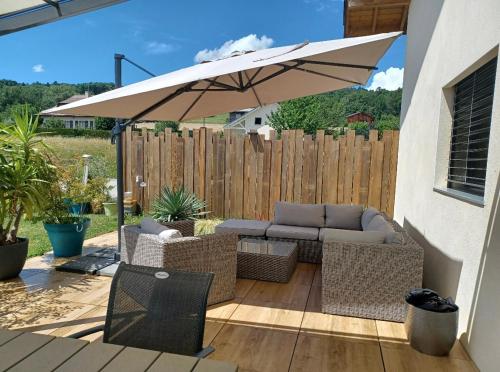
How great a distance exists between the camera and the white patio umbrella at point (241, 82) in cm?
272

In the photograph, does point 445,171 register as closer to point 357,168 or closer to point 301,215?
point 301,215

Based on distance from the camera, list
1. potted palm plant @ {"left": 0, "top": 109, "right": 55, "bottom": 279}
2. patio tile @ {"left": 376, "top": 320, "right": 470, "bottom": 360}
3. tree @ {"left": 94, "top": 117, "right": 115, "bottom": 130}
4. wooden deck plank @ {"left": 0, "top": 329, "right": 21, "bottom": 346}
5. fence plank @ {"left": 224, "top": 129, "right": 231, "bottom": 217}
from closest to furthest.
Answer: wooden deck plank @ {"left": 0, "top": 329, "right": 21, "bottom": 346}, patio tile @ {"left": 376, "top": 320, "right": 470, "bottom": 360}, potted palm plant @ {"left": 0, "top": 109, "right": 55, "bottom": 279}, fence plank @ {"left": 224, "top": 129, "right": 231, "bottom": 217}, tree @ {"left": 94, "top": 117, "right": 115, "bottom": 130}

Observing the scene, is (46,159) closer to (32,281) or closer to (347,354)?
(32,281)

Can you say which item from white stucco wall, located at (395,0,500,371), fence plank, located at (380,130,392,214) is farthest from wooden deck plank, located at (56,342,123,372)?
fence plank, located at (380,130,392,214)

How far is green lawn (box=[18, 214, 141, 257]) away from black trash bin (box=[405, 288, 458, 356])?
15.8ft

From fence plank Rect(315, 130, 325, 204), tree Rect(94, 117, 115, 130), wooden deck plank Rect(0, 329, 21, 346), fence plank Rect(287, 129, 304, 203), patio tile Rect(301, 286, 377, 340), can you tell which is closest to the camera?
wooden deck plank Rect(0, 329, 21, 346)

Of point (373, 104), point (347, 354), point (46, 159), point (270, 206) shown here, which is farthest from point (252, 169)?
point (373, 104)

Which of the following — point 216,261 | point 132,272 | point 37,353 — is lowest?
point 216,261

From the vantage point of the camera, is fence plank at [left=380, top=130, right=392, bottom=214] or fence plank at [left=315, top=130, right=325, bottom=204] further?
fence plank at [left=315, top=130, right=325, bottom=204]

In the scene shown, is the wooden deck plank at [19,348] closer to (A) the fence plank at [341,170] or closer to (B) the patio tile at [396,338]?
(B) the patio tile at [396,338]

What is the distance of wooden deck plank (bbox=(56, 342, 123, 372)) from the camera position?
4.17 ft

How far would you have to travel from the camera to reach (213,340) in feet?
9.50

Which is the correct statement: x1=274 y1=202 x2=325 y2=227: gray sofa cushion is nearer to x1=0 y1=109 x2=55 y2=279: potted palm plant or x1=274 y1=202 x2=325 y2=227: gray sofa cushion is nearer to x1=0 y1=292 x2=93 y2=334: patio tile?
x1=0 y1=292 x2=93 y2=334: patio tile

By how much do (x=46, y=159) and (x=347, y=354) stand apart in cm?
407
